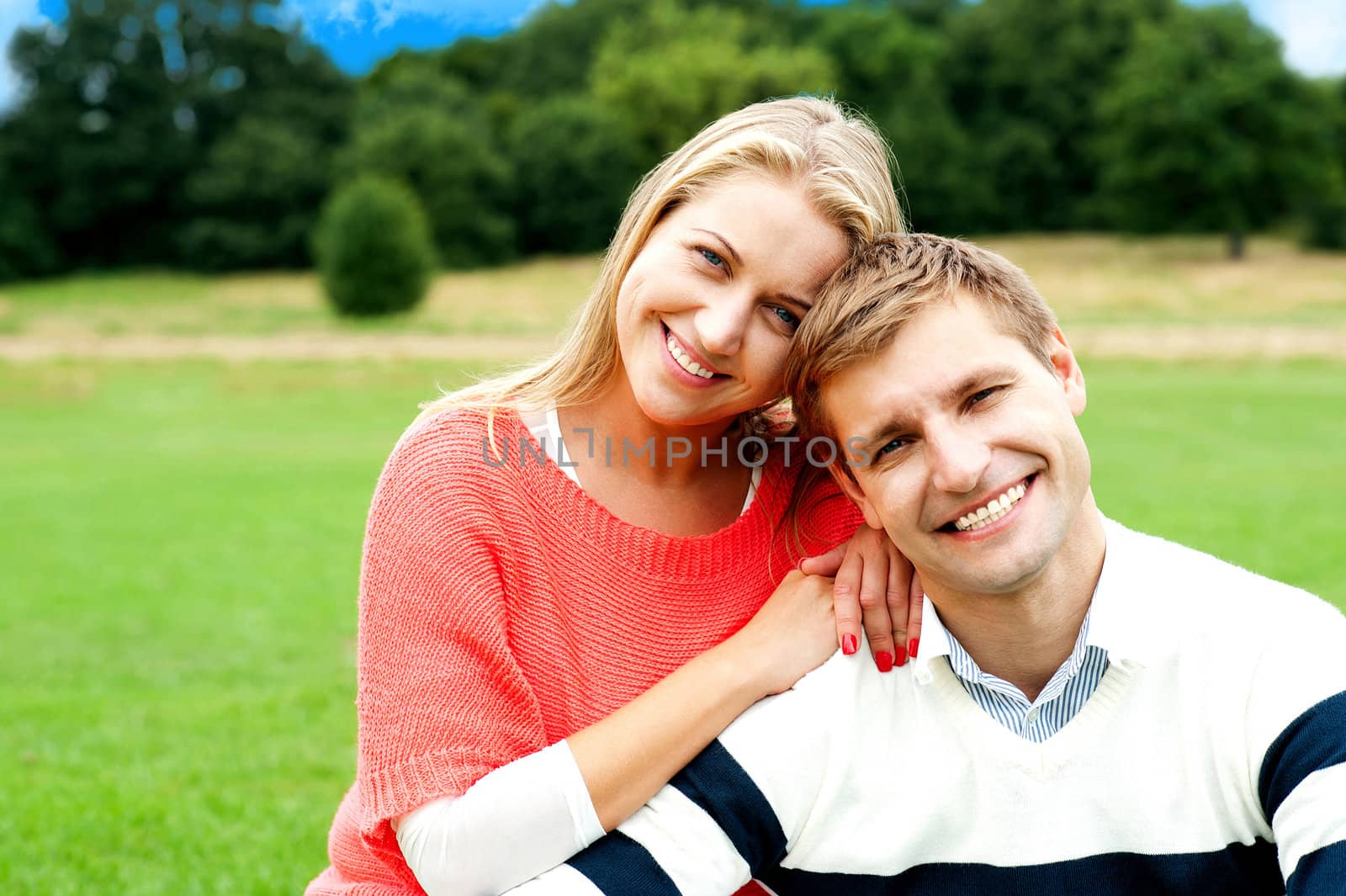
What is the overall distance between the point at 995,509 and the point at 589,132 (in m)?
56.9

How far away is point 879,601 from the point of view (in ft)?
7.95

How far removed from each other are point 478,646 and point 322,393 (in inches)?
851

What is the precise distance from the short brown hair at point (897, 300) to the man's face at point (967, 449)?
1.1 inches

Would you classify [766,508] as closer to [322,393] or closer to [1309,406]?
[1309,406]

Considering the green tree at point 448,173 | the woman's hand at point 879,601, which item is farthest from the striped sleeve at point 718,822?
the green tree at point 448,173

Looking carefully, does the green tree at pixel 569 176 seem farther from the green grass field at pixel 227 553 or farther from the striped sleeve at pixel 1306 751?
the striped sleeve at pixel 1306 751

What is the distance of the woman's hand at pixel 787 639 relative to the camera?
236 centimetres

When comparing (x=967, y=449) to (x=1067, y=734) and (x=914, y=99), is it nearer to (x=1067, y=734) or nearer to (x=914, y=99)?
(x=1067, y=734)

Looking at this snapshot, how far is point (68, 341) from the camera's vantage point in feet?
97.0

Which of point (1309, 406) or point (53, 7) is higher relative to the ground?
point (53, 7)

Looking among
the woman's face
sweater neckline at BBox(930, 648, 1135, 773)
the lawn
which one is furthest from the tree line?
sweater neckline at BBox(930, 648, 1135, 773)

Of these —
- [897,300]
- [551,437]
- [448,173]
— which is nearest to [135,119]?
[448,173]

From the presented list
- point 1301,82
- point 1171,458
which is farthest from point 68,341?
point 1301,82

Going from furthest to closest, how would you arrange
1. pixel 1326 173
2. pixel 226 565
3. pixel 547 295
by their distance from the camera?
pixel 1326 173
pixel 547 295
pixel 226 565
